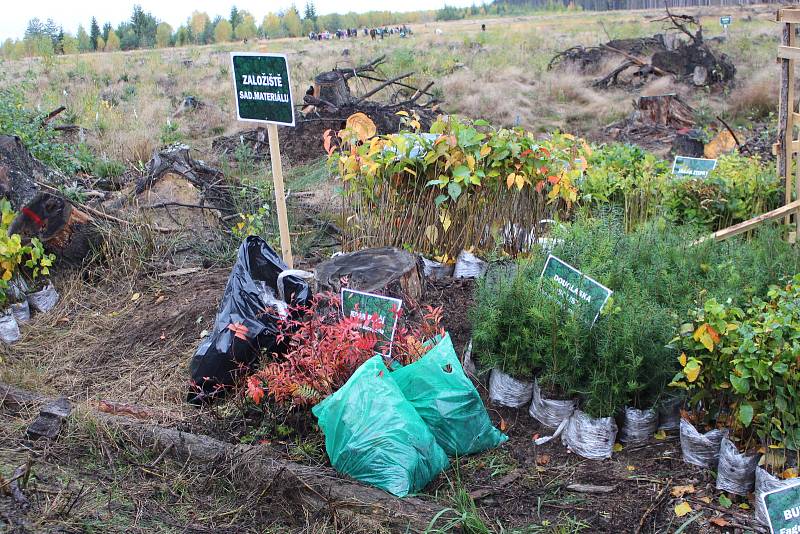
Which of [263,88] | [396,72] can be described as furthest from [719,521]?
[396,72]

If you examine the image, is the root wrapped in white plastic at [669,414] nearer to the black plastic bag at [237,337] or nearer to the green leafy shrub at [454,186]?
the green leafy shrub at [454,186]

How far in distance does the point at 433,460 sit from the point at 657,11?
45427 millimetres

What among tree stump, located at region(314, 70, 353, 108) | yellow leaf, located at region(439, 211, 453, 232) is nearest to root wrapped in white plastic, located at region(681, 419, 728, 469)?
yellow leaf, located at region(439, 211, 453, 232)

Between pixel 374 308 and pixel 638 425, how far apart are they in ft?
4.42

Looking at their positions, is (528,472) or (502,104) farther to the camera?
(502,104)

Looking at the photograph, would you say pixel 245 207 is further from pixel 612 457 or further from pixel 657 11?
pixel 657 11

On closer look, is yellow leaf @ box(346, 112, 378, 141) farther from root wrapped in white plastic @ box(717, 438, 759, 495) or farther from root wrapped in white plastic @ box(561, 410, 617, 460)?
root wrapped in white plastic @ box(717, 438, 759, 495)

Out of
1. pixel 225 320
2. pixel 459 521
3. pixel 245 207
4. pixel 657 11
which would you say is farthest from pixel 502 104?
pixel 657 11

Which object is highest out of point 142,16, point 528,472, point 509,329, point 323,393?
point 142,16

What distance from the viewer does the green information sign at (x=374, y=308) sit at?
11.7 feet

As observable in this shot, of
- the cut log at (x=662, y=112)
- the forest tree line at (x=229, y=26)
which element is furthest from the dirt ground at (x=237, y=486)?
the forest tree line at (x=229, y=26)

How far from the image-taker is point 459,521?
102 inches

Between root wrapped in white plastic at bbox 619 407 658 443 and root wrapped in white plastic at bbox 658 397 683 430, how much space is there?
4 cm

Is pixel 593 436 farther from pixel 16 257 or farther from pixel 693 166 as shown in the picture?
pixel 16 257
